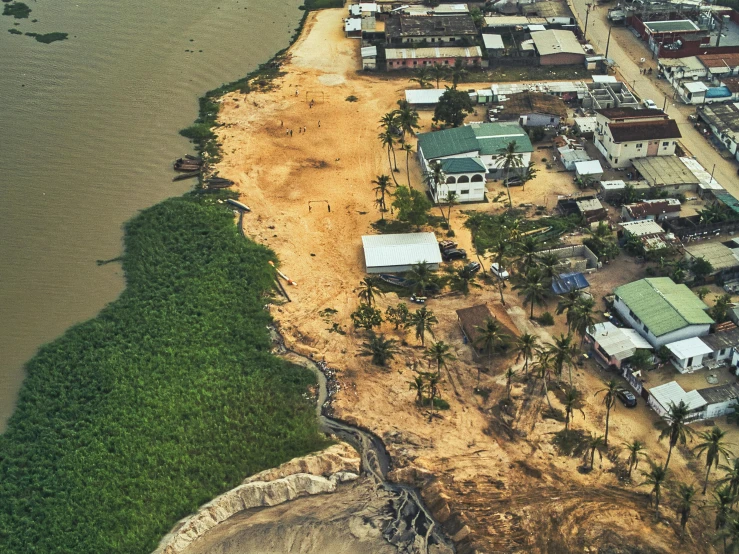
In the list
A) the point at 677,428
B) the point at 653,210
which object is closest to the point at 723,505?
the point at 677,428

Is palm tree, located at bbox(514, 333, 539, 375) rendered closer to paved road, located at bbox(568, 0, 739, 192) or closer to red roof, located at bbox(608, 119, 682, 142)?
red roof, located at bbox(608, 119, 682, 142)

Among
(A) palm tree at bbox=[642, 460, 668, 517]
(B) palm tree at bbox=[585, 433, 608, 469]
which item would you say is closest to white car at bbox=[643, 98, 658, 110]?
(B) palm tree at bbox=[585, 433, 608, 469]

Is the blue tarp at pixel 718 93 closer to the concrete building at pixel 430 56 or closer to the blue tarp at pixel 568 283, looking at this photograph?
the concrete building at pixel 430 56

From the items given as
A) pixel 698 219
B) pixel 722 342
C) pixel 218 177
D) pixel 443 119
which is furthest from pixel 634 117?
pixel 218 177

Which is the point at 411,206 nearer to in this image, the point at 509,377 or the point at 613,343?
the point at 509,377

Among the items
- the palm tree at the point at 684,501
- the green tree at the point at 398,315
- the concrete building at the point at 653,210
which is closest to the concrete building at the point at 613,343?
the palm tree at the point at 684,501

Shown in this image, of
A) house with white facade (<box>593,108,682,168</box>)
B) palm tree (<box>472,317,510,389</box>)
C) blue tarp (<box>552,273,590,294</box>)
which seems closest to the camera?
palm tree (<box>472,317,510,389</box>)
